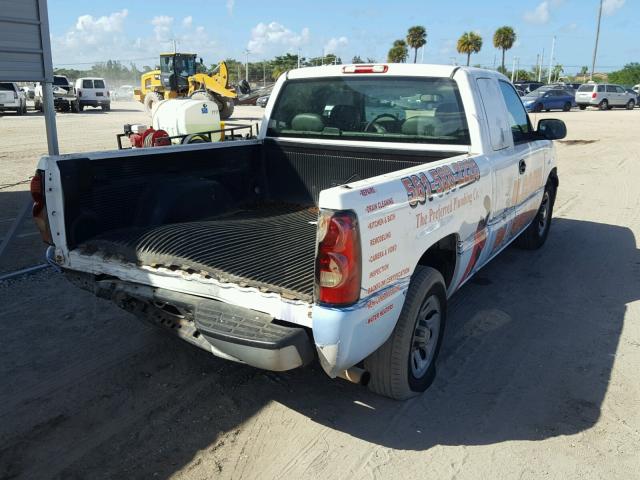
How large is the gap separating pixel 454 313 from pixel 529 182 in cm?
160

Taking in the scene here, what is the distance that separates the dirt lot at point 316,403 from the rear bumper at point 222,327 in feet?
1.78

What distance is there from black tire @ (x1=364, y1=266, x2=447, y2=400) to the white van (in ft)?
114

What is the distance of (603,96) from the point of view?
1469 inches

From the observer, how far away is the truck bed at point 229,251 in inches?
117

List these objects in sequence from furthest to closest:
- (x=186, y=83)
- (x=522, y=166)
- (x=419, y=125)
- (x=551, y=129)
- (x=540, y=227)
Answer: (x=186, y=83)
(x=540, y=227)
(x=551, y=129)
(x=522, y=166)
(x=419, y=125)

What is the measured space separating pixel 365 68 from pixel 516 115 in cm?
156

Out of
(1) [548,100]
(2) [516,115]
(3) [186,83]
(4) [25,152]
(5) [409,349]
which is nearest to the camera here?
(5) [409,349]

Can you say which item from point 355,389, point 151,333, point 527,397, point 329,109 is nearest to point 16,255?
point 151,333

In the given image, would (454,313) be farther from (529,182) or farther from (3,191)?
(3,191)

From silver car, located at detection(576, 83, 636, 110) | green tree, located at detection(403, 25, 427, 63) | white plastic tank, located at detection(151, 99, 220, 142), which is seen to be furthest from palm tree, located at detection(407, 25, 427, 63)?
white plastic tank, located at detection(151, 99, 220, 142)

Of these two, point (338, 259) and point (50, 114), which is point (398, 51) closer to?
point (50, 114)

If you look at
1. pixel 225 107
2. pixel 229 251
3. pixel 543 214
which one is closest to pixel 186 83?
pixel 225 107

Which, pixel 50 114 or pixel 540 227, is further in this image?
pixel 540 227

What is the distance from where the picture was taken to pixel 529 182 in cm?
542
